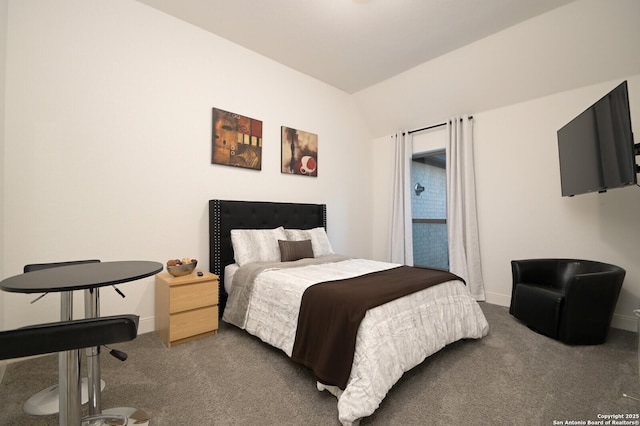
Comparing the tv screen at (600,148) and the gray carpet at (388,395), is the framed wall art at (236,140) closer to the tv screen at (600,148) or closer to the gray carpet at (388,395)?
the gray carpet at (388,395)

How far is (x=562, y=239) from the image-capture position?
3.21 metres

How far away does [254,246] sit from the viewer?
3061 mm

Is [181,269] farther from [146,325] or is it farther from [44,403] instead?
[44,403]

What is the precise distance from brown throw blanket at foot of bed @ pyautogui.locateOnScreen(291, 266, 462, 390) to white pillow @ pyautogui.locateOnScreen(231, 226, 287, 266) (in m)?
1.16

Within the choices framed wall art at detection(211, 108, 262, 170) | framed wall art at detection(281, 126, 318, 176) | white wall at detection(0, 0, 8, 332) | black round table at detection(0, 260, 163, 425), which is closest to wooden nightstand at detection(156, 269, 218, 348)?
black round table at detection(0, 260, 163, 425)

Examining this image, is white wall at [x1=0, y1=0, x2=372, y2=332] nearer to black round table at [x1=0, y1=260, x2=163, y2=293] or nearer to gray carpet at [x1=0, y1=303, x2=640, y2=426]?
gray carpet at [x1=0, y1=303, x2=640, y2=426]

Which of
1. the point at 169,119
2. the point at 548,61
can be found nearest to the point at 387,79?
the point at 548,61

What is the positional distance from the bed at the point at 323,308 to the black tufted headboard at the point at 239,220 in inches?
0.4

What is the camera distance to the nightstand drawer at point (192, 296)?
236cm

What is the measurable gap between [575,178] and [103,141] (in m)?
4.50

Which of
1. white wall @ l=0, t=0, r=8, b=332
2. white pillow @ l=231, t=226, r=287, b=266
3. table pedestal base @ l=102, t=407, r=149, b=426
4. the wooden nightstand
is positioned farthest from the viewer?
white pillow @ l=231, t=226, r=287, b=266

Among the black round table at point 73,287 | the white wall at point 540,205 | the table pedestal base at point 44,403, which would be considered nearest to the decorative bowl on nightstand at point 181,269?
the black round table at point 73,287

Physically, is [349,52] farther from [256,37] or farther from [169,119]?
[169,119]

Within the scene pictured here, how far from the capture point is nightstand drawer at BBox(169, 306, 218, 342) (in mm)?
2367
